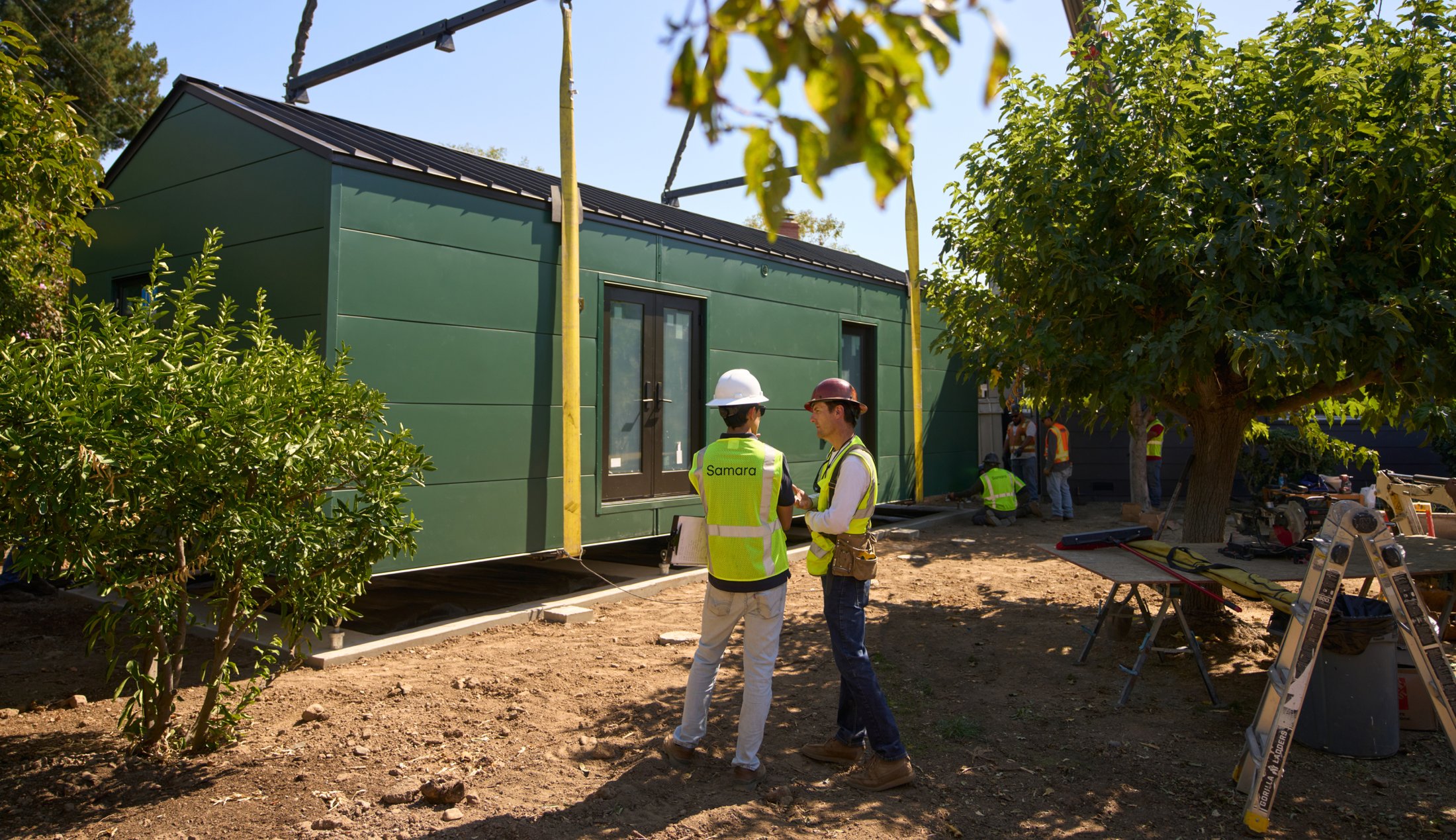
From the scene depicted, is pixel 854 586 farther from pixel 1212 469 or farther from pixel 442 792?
pixel 1212 469

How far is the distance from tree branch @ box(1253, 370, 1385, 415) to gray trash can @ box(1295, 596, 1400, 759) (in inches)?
60.9

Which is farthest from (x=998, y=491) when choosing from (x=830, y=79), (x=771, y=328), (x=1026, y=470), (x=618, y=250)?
(x=830, y=79)

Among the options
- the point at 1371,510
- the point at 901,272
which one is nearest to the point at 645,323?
the point at 1371,510

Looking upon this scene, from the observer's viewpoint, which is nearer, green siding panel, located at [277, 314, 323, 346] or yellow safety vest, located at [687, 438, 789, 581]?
yellow safety vest, located at [687, 438, 789, 581]

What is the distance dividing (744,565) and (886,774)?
1115mm

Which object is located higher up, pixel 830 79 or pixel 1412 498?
pixel 830 79

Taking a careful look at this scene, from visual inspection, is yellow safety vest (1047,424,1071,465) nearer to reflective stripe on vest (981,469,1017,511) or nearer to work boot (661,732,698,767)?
reflective stripe on vest (981,469,1017,511)

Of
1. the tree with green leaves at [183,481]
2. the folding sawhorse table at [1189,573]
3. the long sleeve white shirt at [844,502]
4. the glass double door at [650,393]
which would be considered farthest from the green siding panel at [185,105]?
the folding sawhorse table at [1189,573]

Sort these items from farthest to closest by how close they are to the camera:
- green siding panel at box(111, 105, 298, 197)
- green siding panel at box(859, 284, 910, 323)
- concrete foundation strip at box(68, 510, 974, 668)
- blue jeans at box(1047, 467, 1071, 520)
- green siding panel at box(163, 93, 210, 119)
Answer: blue jeans at box(1047, 467, 1071, 520)
green siding panel at box(859, 284, 910, 323)
green siding panel at box(163, 93, 210, 119)
green siding panel at box(111, 105, 298, 197)
concrete foundation strip at box(68, 510, 974, 668)

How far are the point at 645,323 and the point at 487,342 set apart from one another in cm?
183

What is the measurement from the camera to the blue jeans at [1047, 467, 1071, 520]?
1350 centimetres

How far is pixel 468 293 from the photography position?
713 cm

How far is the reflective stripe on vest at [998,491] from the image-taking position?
12500 mm

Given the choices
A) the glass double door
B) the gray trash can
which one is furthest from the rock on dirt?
the glass double door
